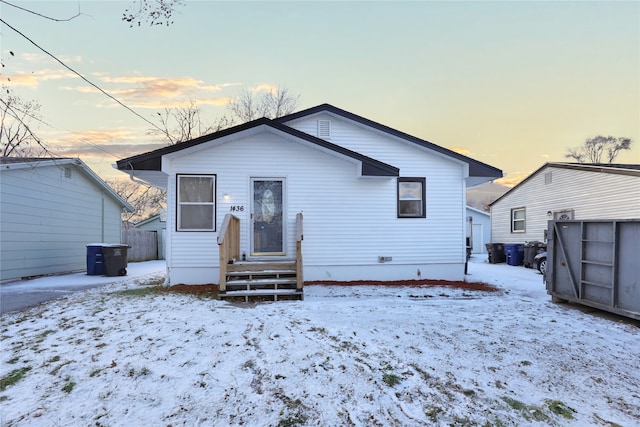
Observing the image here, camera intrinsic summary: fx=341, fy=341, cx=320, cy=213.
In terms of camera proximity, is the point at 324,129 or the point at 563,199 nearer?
the point at 324,129

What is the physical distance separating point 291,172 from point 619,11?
10635 mm

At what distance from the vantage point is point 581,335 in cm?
480

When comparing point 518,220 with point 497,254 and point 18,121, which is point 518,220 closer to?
point 497,254

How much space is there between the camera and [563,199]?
14.2 meters

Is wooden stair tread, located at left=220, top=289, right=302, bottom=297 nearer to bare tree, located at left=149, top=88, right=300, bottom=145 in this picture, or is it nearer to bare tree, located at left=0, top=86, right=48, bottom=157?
bare tree, located at left=0, top=86, right=48, bottom=157

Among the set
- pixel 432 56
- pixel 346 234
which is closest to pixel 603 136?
pixel 432 56

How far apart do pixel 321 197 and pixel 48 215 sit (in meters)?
9.60

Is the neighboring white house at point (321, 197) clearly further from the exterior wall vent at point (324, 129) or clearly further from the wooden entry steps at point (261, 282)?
the wooden entry steps at point (261, 282)

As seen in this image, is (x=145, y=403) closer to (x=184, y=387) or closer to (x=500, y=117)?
(x=184, y=387)

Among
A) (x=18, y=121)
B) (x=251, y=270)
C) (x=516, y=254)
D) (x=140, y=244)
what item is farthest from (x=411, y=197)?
(x=140, y=244)

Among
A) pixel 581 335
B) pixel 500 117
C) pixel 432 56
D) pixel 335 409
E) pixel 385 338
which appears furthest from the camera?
pixel 500 117

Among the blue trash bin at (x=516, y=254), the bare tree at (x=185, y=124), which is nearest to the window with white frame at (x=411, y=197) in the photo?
the blue trash bin at (x=516, y=254)

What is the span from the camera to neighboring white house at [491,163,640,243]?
1172 cm

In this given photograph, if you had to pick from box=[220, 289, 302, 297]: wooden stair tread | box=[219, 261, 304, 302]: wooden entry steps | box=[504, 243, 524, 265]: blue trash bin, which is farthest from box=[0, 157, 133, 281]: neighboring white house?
box=[504, 243, 524, 265]: blue trash bin
